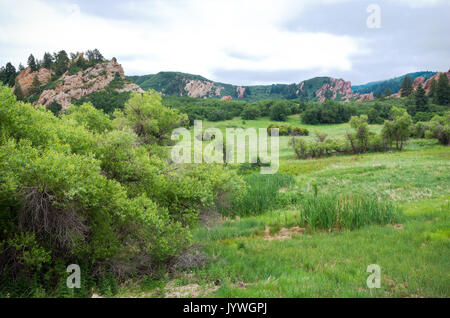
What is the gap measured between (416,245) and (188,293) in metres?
8.82

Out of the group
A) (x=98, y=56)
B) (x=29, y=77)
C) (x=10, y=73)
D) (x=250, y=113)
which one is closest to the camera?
(x=250, y=113)

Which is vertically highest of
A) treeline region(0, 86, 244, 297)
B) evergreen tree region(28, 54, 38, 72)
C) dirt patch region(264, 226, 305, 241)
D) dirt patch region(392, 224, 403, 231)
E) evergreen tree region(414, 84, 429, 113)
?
evergreen tree region(28, 54, 38, 72)

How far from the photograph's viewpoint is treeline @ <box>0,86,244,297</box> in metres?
6.55

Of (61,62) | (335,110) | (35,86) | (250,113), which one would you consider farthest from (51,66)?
(335,110)

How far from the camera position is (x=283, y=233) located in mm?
14320

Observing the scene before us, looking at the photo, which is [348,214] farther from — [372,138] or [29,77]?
[29,77]

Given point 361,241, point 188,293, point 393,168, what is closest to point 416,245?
point 361,241

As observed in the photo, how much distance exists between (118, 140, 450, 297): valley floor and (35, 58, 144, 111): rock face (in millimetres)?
95022

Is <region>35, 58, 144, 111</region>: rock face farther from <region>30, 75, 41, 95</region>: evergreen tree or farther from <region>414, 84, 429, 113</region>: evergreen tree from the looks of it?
<region>414, 84, 429, 113</region>: evergreen tree

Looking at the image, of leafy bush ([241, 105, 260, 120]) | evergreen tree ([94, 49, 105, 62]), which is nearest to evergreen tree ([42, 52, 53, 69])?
evergreen tree ([94, 49, 105, 62])

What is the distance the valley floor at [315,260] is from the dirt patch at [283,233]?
0.05 m

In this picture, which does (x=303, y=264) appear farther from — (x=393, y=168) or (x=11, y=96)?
(x=393, y=168)

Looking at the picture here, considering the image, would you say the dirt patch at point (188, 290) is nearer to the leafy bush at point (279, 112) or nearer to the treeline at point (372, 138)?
the treeline at point (372, 138)

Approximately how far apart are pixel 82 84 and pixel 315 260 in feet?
408
